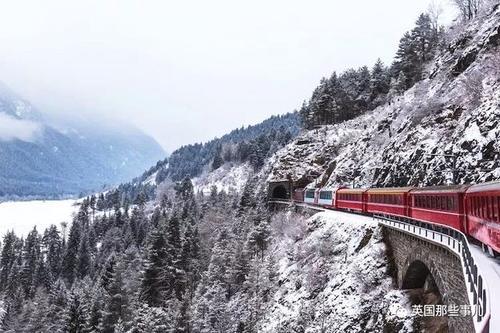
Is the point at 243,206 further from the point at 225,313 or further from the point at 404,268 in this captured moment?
the point at 404,268

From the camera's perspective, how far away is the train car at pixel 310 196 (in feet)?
252

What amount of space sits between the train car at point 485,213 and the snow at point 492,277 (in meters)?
0.57

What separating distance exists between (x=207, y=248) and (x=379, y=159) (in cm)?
4124

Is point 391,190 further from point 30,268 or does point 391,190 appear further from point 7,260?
point 7,260

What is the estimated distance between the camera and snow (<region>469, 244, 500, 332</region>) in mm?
11759

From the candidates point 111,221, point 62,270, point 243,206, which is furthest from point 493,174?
point 111,221

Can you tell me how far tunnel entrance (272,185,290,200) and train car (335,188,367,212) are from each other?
4248 centimetres

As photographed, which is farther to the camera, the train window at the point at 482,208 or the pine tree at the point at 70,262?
the pine tree at the point at 70,262

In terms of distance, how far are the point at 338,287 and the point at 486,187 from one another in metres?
19.4

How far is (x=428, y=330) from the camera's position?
25141 millimetres

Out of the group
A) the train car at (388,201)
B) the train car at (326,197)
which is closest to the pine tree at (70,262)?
the train car at (326,197)

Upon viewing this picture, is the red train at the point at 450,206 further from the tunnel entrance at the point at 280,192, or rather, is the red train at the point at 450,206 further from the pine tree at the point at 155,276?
the tunnel entrance at the point at 280,192

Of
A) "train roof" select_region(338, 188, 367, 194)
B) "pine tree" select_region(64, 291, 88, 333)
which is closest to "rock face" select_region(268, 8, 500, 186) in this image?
"train roof" select_region(338, 188, 367, 194)

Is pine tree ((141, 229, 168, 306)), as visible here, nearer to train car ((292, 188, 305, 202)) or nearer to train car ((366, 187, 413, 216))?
train car ((292, 188, 305, 202))
